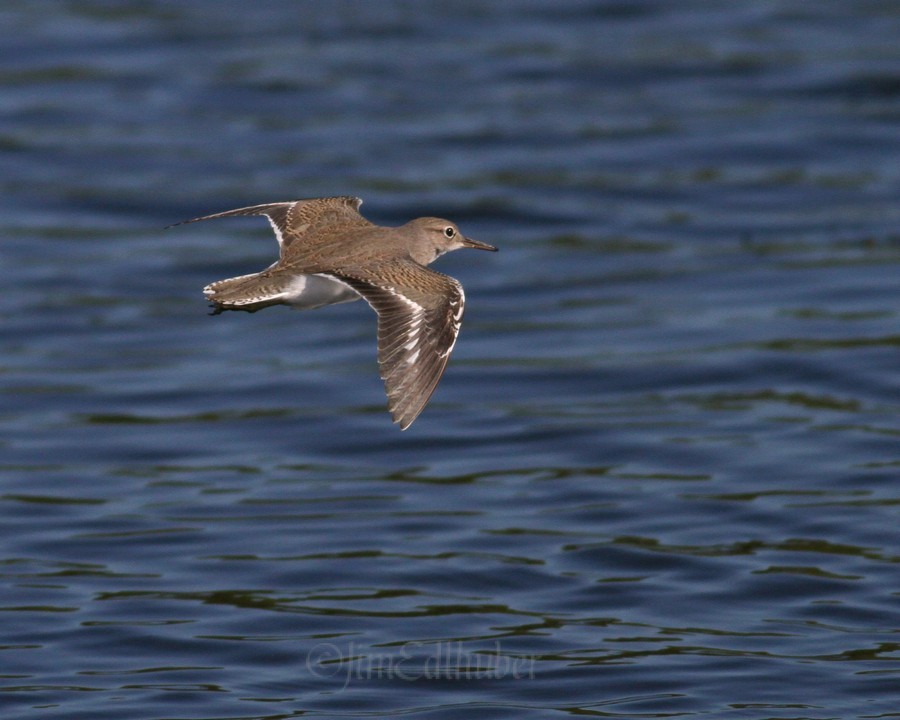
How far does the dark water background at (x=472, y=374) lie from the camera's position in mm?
11258

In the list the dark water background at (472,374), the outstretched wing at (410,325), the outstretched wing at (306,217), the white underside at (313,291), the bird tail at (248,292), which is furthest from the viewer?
the dark water background at (472,374)

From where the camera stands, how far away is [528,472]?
14.4 m

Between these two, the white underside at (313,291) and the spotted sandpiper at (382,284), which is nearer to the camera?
the spotted sandpiper at (382,284)

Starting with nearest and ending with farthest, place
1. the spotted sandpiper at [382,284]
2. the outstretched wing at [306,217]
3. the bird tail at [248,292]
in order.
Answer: the spotted sandpiper at [382,284], the bird tail at [248,292], the outstretched wing at [306,217]

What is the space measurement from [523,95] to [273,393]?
932 centimetres

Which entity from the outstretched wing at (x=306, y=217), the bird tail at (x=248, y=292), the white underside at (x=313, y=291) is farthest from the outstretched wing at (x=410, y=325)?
the outstretched wing at (x=306, y=217)

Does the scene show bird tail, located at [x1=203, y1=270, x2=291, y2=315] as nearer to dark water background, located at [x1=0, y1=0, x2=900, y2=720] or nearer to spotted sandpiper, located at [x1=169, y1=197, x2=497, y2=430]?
spotted sandpiper, located at [x1=169, y1=197, x2=497, y2=430]

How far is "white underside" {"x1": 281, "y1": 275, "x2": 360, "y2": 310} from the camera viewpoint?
32.1ft

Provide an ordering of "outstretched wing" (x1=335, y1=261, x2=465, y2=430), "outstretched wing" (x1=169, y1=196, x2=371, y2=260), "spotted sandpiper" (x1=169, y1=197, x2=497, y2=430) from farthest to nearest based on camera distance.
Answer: "outstretched wing" (x1=169, y1=196, x2=371, y2=260) < "spotted sandpiper" (x1=169, y1=197, x2=497, y2=430) < "outstretched wing" (x1=335, y1=261, x2=465, y2=430)

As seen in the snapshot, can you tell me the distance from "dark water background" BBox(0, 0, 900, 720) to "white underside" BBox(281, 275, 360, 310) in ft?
7.63

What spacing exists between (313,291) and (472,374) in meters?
6.77

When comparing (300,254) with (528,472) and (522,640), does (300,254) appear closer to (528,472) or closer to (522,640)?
(522,640)

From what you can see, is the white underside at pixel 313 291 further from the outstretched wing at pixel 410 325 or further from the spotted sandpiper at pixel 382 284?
the outstretched wing at pixel 410 325

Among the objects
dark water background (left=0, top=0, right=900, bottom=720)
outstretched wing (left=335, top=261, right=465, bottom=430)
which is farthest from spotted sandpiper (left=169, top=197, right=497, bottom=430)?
dark water background (left=0, top=0, right=900, bottom=720)
